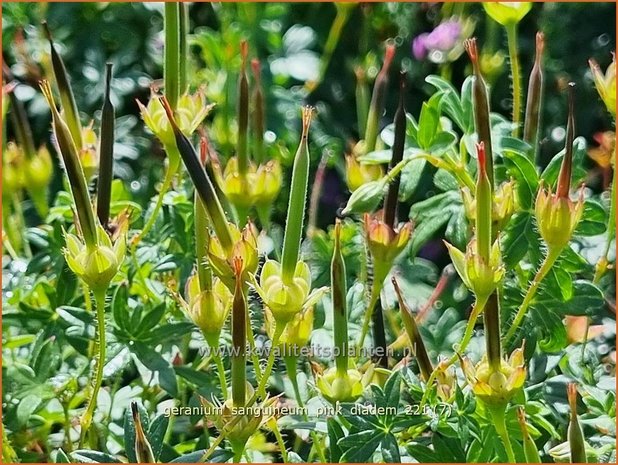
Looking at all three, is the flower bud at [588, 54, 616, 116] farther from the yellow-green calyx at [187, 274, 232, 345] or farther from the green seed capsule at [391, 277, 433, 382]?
the yellow-green calyx at [187, 274, 232, 345]

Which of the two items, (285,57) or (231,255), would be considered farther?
(285,57)

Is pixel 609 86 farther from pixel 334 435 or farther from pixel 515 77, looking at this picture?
pixel 334 435

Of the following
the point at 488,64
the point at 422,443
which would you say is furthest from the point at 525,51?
the point at 422,443

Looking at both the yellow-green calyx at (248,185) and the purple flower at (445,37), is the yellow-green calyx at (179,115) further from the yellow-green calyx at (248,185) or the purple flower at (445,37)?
the purple flower at (445,37)

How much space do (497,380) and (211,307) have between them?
0.19 meters

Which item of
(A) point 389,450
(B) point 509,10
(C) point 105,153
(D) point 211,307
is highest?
(B) point 509,10

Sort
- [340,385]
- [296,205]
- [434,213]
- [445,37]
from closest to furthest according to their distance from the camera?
[296,205] → [340,385] → [434,213] → [445,37]

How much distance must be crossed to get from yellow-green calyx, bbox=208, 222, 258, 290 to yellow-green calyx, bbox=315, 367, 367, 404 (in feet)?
0.41

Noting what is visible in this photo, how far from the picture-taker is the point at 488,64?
119 centimetres

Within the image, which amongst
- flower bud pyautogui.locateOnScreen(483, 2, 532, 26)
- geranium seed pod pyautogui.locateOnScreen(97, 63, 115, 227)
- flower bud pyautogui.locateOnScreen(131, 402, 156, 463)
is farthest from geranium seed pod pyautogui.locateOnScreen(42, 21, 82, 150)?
flower bud pyautogui.locateOnScreen(483, 2, 532, 26)

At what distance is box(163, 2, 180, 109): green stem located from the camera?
2.14 feet

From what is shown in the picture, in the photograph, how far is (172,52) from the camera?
0.65m

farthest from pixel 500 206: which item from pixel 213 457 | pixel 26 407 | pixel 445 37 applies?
pixel 445 37

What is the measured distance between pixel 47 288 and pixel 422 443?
1.14ft
